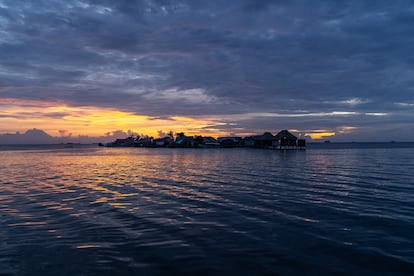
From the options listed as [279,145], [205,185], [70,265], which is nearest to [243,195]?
[205,185]

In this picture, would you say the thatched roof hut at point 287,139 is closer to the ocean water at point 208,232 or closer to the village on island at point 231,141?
the village on island at point 231,141

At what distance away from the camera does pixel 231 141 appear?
142375 mm

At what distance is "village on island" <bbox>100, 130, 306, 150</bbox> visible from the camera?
343 ft

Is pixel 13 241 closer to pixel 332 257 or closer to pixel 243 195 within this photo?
pixel 332 257

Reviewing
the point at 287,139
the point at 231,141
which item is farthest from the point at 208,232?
the point at 231,141

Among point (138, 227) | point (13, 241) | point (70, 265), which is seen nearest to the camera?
point (70, 265)

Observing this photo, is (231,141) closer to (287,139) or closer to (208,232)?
(287,139)

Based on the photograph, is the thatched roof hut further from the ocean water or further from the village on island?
the ocean water

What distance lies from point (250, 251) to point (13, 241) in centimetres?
795

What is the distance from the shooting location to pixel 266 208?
15.1m

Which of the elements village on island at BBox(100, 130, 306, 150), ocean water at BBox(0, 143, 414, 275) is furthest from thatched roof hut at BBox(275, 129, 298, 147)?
ocean water at BBox(0, 143, 414, 275)

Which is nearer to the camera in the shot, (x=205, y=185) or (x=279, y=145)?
(x=205, y=185)

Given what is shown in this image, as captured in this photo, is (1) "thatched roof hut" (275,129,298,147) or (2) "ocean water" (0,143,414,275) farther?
(1) "thatched roof hut" (275,129,298,147)

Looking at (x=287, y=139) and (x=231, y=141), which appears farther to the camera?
(x=231, y=141)
